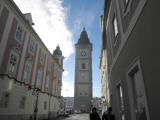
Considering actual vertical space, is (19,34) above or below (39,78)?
→ above

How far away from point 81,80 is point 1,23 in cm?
5047

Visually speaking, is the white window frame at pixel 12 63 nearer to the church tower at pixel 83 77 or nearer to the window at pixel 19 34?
the window at pixel 19 34

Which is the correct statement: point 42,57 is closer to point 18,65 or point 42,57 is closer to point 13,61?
point 18,65

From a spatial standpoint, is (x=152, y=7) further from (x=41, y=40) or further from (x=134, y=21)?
(x=41, y=40)

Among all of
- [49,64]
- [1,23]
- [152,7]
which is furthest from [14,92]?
[152,7]

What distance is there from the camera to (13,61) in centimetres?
1725

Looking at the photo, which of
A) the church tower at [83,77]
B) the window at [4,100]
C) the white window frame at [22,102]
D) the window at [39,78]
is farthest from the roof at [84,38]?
the window at [4,100]

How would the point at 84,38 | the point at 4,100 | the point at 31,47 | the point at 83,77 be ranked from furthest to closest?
the point at 84,38 < the point at 83,77 < the point at 31,47 < the point at 4,100

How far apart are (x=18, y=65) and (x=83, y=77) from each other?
46.8 m

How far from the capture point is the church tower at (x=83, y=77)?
202ft

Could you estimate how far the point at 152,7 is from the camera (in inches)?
146

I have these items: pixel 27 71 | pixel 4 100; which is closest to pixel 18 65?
pixel 27 71

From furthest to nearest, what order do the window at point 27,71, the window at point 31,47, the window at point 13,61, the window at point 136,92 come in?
the window at point 31,47 → the window at point 27,71 → the window at point 13,61 → the window at point 136,92

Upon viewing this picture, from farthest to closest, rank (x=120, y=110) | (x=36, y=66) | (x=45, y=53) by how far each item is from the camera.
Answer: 1. (x=45, y=53)
2. (x=36, y=66)
3. (x=120, y=110)
